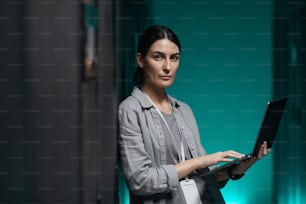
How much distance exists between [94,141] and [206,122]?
827 millimetres

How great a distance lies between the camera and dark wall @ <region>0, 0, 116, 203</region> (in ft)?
1.98

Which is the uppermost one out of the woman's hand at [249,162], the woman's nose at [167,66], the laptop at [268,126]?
the woman's nose at [167,66]

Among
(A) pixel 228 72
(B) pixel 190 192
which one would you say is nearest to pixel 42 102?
(B) pixel 190 192

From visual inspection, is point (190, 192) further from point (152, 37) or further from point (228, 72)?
point (228, 72)

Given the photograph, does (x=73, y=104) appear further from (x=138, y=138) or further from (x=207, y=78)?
(x=207, y=78)

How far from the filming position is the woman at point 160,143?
83cm

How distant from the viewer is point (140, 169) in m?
0.82

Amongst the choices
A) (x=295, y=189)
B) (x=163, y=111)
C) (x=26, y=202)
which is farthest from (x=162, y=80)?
(x=295, y=189)

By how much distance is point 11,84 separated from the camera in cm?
61

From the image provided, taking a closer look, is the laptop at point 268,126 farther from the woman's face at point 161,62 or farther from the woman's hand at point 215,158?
the woman's face at point 161,62

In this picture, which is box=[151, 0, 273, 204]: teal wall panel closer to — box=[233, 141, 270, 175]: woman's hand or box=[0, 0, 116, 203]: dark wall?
box=[233, 141, 270, 175]: woman's hand

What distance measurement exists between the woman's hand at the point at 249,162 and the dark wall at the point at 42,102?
15.2 inches

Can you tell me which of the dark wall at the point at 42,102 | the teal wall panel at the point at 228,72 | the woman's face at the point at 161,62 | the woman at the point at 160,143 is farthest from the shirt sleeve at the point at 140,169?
the teal wall panel at the point at 228,72

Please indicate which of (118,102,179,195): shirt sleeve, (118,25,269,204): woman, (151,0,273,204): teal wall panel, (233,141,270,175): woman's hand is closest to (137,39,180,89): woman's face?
(118,25,269,204): woman
